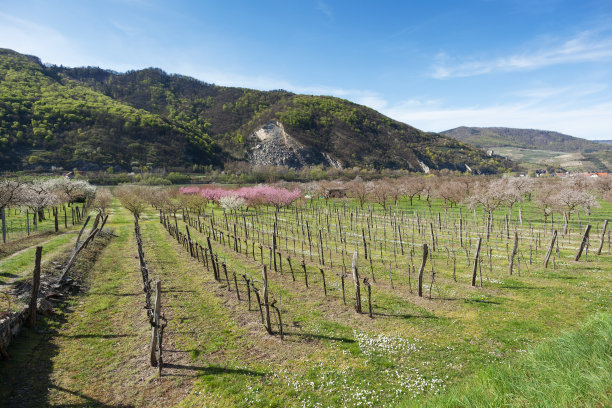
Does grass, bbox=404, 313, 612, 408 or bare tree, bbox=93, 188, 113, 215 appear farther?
bare tree, bbox=93, 188, 113, 215

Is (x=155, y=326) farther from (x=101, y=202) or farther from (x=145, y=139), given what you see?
(x=145, y=139)

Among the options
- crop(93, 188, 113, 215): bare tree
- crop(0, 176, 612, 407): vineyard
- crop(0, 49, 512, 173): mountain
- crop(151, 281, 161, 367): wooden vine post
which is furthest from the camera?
crop(0, 49, 512, 173): mountain

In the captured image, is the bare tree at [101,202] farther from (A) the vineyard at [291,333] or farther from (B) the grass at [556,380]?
(B) the grass at [556,380]

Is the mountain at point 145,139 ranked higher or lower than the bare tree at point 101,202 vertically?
higher

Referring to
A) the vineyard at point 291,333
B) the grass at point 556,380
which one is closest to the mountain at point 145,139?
the vineyard at point 291,333

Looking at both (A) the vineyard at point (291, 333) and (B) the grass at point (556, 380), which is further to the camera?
(A) the vineyard at point (291, 333)

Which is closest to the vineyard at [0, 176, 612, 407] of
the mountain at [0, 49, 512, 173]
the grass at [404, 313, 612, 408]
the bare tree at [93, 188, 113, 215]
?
the grass at [404, 313, 612, 408]

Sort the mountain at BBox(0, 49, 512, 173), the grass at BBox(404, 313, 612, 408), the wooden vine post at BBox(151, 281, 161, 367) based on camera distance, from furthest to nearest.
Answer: the mountain at BBox(0, 49, 512, 173), the wooden vine post at BBox(151, 281, 161, 367), the grass at BBox(404, 313, 612, 408)

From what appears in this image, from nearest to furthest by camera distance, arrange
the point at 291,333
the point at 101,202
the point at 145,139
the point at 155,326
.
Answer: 1. the point at 155,326
2. the point at 291,333
3. the point at 101,202
4. the point at 145,139

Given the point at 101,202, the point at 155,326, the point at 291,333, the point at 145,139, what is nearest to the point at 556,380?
the point at 291,333

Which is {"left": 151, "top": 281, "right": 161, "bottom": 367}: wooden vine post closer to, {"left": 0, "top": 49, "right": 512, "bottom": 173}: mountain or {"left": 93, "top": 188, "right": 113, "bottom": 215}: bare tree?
{"left": 93, "top": 188, "right": 113, "bottom": 215}: bare tree

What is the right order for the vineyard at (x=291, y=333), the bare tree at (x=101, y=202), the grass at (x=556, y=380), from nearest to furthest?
1. the grass at (x=556, y=380)
2. the vineyard at (x=291, y=333)
3. the bare tree at (x=101, y=202)

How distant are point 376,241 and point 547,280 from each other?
48.9ft

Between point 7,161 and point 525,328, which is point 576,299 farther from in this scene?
point 7,161
